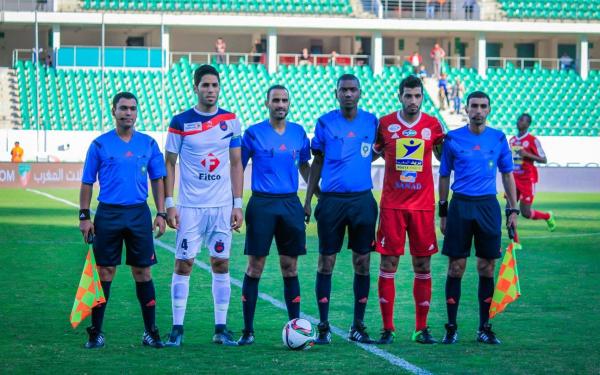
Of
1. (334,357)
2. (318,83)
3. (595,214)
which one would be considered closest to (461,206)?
(334,357)

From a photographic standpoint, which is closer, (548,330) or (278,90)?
(278,90)

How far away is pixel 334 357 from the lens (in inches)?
320

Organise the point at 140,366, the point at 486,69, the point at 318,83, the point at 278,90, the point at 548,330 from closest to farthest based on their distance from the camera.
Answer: the point at 140,366 < the point at 278,90 < the point at 548,330 < the point at 318,83 < the point at 486,69

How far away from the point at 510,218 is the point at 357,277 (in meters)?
1.44

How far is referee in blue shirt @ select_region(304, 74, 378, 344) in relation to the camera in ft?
29.1

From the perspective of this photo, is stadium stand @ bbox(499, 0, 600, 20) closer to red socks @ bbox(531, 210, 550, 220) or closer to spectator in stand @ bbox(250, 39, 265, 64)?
spectator in stand @ bbox(250, 39, 265, 64)

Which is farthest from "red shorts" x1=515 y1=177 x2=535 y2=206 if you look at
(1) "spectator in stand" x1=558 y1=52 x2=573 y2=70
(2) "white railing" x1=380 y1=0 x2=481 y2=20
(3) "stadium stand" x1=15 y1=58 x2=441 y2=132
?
(1) "spectator in stand" x1=558 y1=52 x2=573 y2=70

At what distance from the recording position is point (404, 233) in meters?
8.98

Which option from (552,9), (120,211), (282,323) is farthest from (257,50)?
(120,211)

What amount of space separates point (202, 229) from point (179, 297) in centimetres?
57

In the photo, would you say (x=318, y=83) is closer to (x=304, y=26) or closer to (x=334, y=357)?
(x=304, y=26)

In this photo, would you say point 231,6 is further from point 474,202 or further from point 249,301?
point 249,301

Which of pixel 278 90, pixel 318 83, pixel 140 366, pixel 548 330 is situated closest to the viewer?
pixel 140 366

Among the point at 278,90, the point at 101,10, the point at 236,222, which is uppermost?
the point at 101,10
